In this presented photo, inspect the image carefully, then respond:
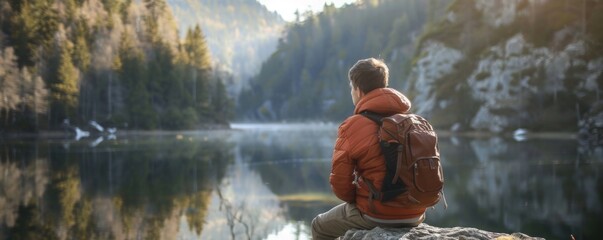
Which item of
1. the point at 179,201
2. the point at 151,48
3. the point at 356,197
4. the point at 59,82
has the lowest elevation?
the point at 179,201

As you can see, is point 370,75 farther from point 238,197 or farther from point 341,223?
point 238,197

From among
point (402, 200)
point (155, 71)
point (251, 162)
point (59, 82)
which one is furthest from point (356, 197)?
point (155, 71)

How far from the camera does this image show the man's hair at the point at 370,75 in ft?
17.2

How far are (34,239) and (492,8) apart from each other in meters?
90.4

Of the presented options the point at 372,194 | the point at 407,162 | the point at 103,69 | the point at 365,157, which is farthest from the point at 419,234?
the point at 103,69

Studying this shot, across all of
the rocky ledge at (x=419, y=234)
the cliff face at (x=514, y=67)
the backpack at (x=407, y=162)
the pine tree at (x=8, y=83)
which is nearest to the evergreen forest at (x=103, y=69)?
the pine tree at (x=8, y=83)

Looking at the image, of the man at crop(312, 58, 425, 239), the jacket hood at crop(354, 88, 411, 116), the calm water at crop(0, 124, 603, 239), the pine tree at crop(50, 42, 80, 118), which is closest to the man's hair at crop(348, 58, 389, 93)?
the man at crop(312, 58, 425, 239)

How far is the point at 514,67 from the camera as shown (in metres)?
79.6

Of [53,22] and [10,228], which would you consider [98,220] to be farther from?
[53,22]

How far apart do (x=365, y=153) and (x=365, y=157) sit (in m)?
0.05

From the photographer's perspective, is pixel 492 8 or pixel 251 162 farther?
pixel 492 8

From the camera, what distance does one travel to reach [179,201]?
21.4 metres

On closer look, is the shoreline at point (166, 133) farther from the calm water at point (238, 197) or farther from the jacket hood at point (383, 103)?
the jacket hood at point (383, 103)

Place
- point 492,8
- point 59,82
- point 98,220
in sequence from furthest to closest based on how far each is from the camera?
point 492,8 → point 59,82 → point 98,220
